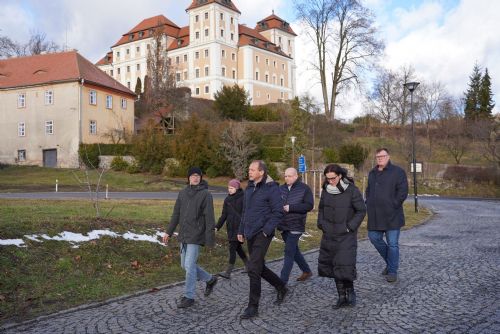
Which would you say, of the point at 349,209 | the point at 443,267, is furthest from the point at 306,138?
the point at 349,209

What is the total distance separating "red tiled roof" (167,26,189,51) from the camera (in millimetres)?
89769

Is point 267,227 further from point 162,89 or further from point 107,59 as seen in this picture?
point 107,59

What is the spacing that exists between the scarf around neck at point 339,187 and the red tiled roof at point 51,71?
155ft

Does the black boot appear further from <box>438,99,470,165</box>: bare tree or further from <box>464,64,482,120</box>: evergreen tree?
<box>464,64,482,120</box>: evergreen tree

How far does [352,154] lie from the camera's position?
140 ft

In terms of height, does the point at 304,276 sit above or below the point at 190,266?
below

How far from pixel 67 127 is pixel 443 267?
47.1 m

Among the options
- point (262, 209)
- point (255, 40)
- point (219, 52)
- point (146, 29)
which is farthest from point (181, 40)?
point (262, 209)

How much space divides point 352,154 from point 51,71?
3184cm

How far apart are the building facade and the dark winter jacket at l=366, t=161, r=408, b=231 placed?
2837 inches

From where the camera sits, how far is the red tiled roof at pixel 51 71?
169ft

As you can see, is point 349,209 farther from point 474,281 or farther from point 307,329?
point 474,281

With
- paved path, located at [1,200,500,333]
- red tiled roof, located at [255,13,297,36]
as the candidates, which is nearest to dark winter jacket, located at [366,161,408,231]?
paved path, located at [1,200,500,333]

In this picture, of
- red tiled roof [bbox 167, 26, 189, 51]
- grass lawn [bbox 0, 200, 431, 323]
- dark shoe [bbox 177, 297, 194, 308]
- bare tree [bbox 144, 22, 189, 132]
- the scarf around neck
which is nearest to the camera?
dark shoe [bbox 177, 297, 194, 308]
